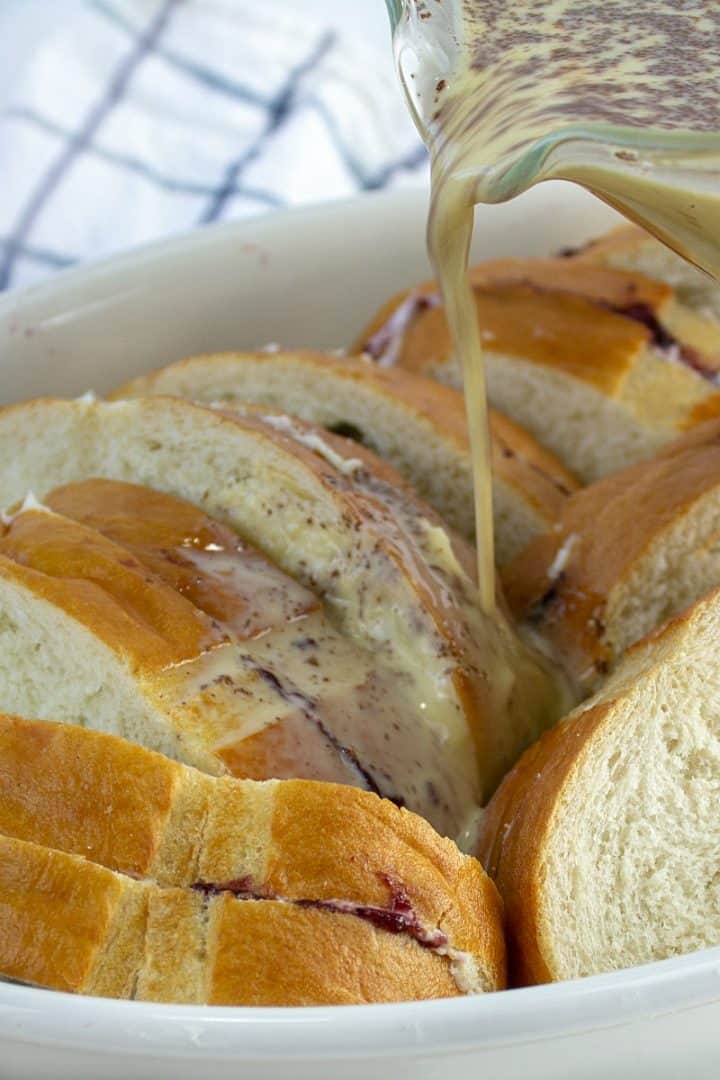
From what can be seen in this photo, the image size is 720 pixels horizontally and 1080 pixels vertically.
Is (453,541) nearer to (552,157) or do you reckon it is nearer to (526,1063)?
(552,157)

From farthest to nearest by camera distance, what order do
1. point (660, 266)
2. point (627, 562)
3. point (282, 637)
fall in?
point (660, 266), point (627, 562), point (282, 637)

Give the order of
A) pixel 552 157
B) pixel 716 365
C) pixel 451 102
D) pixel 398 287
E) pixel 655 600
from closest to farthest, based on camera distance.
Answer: pixel 552 157 < pixel 451 102 < pixel 655 600 < pixel 716 365 < pixel 398 287

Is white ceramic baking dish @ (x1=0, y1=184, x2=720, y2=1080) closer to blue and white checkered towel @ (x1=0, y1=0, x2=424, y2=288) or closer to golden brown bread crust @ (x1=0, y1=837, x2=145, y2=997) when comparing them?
golden brown bread crust @ (x1=0, y1=837, x2=145, y2=997)

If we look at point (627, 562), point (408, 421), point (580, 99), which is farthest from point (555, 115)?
point (408, 421)

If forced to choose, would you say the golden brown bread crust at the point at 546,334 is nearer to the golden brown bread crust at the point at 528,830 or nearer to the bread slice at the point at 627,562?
the bread slice at the point at 627,562

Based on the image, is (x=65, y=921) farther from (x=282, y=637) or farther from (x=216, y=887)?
(x=282, y=637)

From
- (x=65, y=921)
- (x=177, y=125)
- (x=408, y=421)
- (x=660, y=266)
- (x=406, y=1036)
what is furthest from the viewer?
(x=177, y=125)

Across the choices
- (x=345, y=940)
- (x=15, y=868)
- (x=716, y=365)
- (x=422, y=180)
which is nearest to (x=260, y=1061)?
(x=345, y=940)
